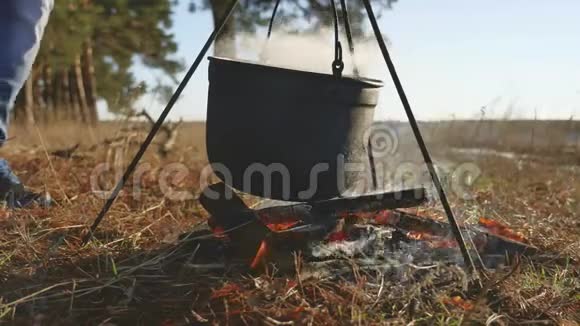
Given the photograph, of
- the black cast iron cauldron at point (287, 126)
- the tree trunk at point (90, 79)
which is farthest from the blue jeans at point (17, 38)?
the tree trunk at point (90, 79)

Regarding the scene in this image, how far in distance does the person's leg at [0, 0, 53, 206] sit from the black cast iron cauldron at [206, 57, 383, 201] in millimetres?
935

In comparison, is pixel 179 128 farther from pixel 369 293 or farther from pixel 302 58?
pixel 369 293

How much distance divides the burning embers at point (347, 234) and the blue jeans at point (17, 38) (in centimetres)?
110

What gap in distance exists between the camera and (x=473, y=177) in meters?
5.30

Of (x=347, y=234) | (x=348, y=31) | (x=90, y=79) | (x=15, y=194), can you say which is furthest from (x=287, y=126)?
(x=90, y=79)

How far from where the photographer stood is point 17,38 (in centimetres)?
252

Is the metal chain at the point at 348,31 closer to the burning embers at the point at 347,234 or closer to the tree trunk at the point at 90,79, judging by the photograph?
the burning embers at the point at 347,234

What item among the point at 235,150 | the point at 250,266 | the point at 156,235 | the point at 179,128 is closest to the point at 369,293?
the point at 250,266

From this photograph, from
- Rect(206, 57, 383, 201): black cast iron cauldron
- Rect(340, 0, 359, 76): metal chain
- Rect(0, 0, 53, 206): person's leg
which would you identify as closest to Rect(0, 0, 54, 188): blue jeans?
A: Rect(0, 0, 53, 206): person's leg

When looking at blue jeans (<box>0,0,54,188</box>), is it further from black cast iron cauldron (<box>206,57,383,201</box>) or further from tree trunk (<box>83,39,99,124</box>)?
tree trunk (<box>83,39,99,124</box>)

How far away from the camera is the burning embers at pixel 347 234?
1.95m

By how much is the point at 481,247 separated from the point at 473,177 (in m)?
3.07

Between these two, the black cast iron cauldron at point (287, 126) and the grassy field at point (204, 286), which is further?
the black cast iron cauldron at point (287, 126)

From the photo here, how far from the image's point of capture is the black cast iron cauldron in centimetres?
201
